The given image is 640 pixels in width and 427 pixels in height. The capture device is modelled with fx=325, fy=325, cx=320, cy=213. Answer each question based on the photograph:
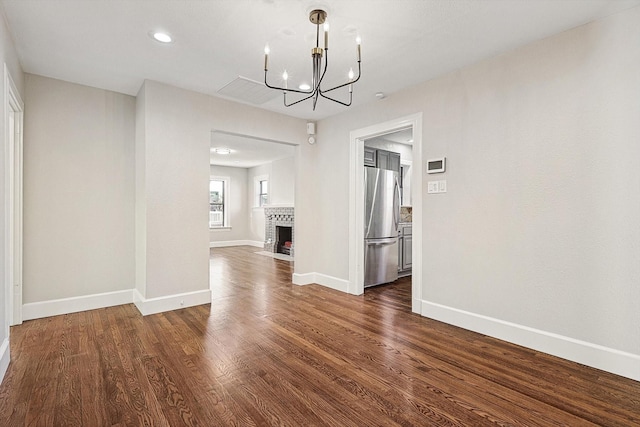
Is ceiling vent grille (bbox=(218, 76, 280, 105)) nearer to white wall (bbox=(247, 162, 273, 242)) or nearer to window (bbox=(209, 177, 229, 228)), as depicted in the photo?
white wall (bbox=(247, 162, 273, 242))

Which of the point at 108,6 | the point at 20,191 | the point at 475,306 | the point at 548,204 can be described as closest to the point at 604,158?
the point at 548,204

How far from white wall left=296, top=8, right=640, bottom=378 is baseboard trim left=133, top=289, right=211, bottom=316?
2.61m

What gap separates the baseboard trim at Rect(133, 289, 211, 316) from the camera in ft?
11.5

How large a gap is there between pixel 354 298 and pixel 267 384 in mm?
2268

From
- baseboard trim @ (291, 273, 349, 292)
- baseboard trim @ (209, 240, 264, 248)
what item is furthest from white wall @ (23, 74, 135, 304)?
baseboard trim @ (209, 240, 264, 248)

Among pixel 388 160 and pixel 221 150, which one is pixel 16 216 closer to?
pixel 221 150

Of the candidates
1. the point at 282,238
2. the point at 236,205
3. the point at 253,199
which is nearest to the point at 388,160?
the point at 282,238

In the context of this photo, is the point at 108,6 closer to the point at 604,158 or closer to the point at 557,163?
A: the point at 557,163

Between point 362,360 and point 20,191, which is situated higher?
point 20,191

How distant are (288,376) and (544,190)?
97.0 inches

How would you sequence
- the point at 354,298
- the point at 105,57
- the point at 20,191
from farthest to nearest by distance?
the point at 354,298, the point at 20,191, the point at 105,57

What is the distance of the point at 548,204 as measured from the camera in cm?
262

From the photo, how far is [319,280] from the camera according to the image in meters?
5.00

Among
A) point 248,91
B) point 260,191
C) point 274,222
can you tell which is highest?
point 248,91
